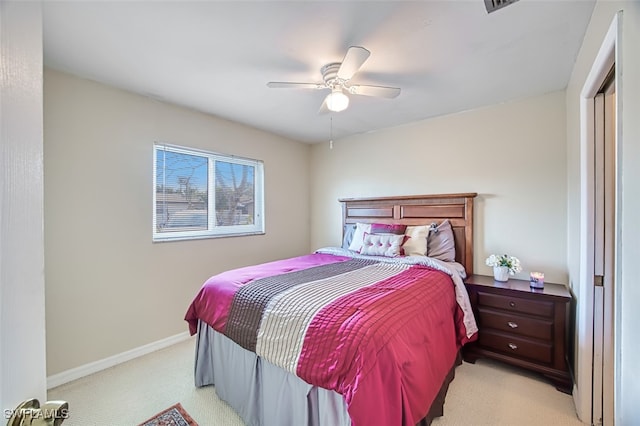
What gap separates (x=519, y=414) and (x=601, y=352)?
64 cm

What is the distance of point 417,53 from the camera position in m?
1.94

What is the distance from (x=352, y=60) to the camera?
5.55 feet

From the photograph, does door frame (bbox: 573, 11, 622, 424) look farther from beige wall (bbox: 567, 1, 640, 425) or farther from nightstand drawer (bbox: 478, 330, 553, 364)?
beige wall (bbox: 567, 1, 640, 425)

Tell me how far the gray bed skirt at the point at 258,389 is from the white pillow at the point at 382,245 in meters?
1.69

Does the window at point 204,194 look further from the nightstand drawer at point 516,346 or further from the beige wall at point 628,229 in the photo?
the beige wall at point 628,229

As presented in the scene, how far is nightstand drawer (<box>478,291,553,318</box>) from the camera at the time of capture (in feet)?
7.20

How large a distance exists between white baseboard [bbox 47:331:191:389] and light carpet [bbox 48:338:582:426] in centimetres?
5

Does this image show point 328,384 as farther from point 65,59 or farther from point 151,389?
point 65,59

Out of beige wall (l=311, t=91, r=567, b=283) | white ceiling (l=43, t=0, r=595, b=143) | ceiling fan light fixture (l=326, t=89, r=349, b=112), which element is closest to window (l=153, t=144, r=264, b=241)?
white ceiling (l=43, t=0, r=595, b=143)

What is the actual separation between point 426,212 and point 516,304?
1234mm

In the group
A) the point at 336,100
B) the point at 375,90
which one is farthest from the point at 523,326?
the point at 336,100

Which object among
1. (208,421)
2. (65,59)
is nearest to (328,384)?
(208,421)

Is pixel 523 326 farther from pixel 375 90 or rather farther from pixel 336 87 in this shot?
pixel 336 87

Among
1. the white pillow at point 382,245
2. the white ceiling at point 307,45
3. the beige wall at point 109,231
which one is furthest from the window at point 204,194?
the white pillow at point 382,245
